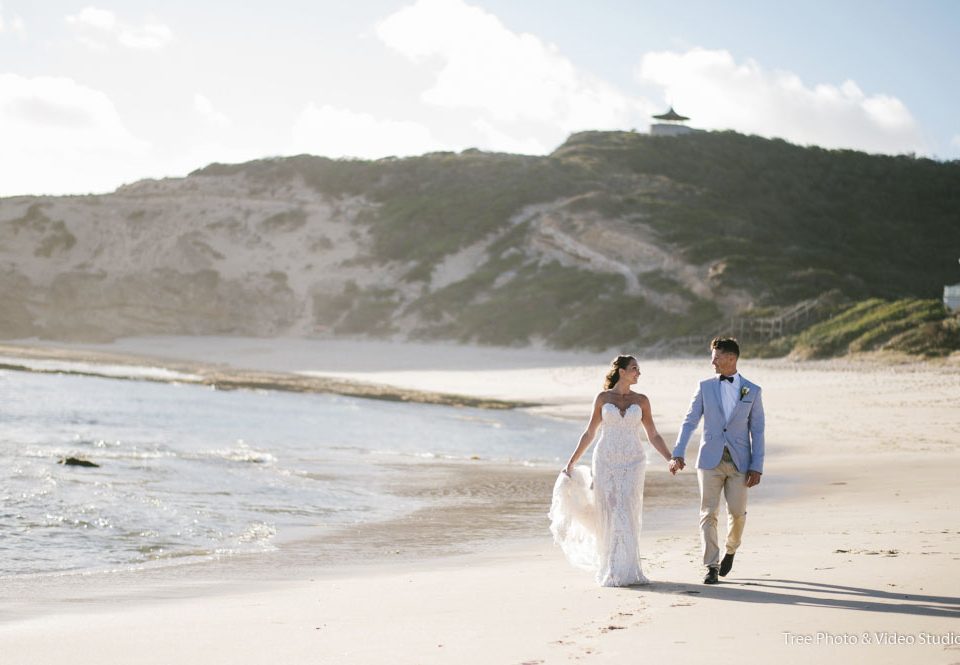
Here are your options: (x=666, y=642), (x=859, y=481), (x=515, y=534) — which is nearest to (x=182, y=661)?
(x=666, y=642)

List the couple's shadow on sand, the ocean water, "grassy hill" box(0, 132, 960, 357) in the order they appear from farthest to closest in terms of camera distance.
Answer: "grassy hill" box(0, 132, 960, 357) < the ocean water < the couple's shadow on sand

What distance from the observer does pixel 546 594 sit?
23.3 feet

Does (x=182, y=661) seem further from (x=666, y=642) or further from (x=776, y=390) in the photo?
(x=776, y=390)

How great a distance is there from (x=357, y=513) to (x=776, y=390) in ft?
57.0

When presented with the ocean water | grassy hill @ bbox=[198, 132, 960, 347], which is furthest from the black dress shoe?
grassy hill @ bbox=[198, 132, 960, 347]

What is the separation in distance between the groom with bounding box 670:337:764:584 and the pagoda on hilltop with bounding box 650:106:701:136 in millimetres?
91794

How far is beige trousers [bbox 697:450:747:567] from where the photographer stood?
7316mm

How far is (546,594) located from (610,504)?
0.82 meters

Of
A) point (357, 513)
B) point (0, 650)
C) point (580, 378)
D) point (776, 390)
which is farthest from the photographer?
point (580, 378)

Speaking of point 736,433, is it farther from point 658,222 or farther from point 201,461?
point 658,222

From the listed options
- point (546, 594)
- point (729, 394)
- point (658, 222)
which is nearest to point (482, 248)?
point (658, 222)

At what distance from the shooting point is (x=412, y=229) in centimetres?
7144

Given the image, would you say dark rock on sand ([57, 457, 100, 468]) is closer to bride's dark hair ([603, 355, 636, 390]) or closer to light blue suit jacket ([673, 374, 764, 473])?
bride's dark hair ([603, 355, 636, 390])

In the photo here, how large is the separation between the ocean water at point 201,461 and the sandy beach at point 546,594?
106 cm
